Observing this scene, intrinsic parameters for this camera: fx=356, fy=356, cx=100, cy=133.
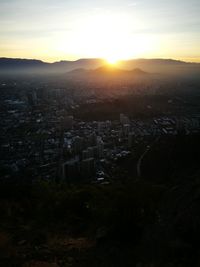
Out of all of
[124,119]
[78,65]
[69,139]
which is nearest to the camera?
[69,139]

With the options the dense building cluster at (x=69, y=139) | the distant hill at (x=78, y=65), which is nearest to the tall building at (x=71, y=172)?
the dense building cluster at (x=69, y=139)

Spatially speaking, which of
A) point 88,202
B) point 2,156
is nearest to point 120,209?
point 88,202

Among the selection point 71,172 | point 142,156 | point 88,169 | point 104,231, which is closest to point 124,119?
point 142,156

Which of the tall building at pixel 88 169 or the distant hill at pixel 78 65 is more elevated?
the distant hill at pixel 78 65

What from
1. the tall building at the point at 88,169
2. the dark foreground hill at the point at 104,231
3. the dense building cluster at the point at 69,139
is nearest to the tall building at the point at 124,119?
the dense building cluster at the point at 69,139

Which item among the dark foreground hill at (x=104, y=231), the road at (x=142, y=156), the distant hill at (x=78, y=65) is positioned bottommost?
the road at (x=142, y=156)

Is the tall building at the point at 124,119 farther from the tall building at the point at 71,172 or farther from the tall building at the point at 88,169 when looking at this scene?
the tall building at the point at 71,172

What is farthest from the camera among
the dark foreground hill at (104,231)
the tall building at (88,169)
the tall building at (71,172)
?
the tall building at (88,169)

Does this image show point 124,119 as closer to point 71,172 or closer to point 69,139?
point 69,139

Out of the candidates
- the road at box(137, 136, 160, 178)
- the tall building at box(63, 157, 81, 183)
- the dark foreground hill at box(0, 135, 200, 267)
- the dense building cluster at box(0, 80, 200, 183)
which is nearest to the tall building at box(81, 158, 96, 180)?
the dense building cluster at box(0, 80, 200, 183)

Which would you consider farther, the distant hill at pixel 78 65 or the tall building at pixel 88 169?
the distant hill at pixel 78 65

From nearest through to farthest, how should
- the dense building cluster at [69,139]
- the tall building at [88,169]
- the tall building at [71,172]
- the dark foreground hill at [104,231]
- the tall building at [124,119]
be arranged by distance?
the dark foreground hill at [104,231] < the tall building at [71,172] < the tall building at [88,169] < the dense building cluster at [69,139] < the tall building at [124,119]
